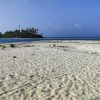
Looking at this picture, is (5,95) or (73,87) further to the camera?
(73,87)

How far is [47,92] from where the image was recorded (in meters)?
7.06

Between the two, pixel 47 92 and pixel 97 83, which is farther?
pixel 97 83

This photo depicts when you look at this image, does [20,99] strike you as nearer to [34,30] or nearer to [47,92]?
[47,92]

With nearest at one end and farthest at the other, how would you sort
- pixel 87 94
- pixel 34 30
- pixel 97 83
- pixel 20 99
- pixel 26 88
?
pixel 20 99, pixel 87 94, pixel 26 88, pixel 97 83, pixel 34 30

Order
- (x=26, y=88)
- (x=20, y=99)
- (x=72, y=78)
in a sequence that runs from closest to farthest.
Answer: (x=20, y=99), (x=26, y=88), (x=72, y=78)

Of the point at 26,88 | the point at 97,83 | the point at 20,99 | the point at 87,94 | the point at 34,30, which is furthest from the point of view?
the point at 34,30

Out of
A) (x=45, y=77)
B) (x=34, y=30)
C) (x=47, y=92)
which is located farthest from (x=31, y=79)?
(x=34, y=30)

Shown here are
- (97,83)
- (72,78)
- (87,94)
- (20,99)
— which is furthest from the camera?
(72,78)

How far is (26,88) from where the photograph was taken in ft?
24.6

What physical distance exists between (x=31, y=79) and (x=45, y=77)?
68cm

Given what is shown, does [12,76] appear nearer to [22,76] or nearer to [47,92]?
[22,76]

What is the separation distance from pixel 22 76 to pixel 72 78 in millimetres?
2065

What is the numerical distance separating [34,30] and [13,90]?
145 m

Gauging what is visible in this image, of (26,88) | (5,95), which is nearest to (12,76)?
(26,88)
